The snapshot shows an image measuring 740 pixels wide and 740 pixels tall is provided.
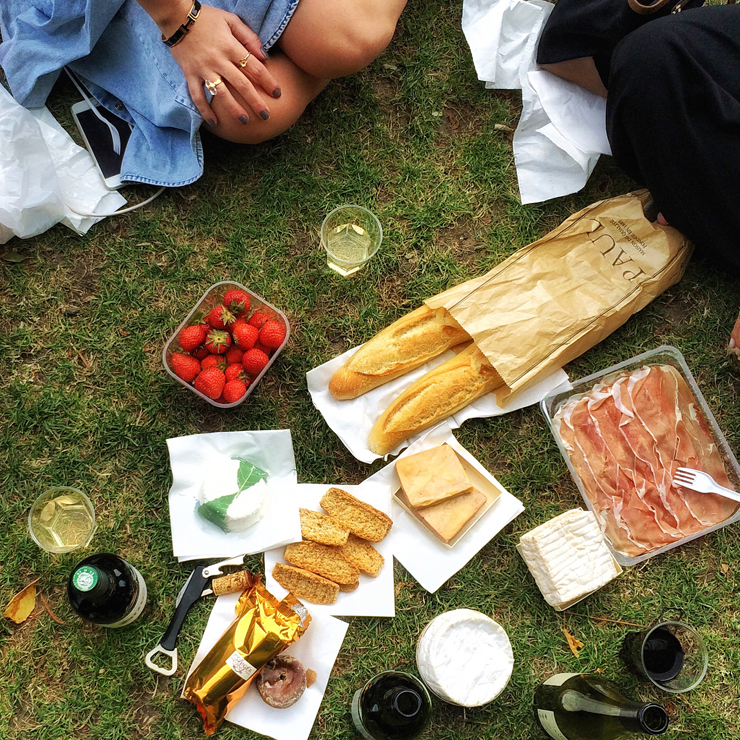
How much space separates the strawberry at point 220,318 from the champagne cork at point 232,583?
730 mm

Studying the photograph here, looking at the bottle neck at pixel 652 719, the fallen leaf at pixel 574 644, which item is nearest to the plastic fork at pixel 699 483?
the fallen leaf at pixel 574 644

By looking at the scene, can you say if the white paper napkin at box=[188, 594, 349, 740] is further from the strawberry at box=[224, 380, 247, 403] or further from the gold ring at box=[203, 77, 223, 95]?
the gold ring at box=[203, 77, 223, 95]

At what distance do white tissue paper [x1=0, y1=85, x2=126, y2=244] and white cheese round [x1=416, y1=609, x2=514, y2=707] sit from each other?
1.68m

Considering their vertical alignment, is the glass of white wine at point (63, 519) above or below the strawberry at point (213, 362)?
below

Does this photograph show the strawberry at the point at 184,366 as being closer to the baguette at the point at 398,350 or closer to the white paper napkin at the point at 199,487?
the white paper napkin at the point at 199,487

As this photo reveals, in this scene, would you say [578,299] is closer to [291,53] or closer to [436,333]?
[436,333]

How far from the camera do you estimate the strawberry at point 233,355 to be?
6.42 ft

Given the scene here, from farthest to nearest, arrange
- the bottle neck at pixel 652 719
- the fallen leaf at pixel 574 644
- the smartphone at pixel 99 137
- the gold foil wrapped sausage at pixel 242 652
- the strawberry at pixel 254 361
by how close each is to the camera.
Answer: the smartphone at pixel 99 137
the fallen leaf at pixel 574 644
the strawberry at pixel 254 361
the gold foil wrapped sausage at pixel 242 652
the bottle neck at pixel 652 719

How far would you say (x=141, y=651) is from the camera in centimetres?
196

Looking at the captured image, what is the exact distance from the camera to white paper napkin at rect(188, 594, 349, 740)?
1.91 m

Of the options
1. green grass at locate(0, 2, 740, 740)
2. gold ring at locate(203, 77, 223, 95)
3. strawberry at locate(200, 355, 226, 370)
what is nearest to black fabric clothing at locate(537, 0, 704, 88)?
green grass at locate(0, 2, 740, 740)

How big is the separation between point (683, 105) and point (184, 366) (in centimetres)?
161

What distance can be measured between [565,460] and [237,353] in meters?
1.08

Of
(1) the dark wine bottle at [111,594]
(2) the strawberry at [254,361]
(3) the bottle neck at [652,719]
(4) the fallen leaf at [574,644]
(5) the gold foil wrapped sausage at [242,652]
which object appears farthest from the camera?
(4) the fallen leaf at [574,644]
